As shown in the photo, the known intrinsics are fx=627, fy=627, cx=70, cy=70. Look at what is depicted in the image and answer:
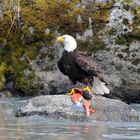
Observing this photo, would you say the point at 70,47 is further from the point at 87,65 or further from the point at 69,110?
the point at 69,110

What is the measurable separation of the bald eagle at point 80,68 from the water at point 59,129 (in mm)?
1501

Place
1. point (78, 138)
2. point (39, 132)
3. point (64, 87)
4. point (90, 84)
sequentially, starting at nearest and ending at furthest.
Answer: point (78, 138), point (39, 132), point (90, 84), point (64, 87)

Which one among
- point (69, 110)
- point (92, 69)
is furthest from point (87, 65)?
point (69, 110)

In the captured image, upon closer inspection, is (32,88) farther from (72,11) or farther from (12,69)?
(72,11)

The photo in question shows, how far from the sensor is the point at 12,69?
13859mm

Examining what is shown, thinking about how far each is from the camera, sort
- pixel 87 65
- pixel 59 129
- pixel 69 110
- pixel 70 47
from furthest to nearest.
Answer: pixel 70 47
pixel 87 65
pixel 69 110
pixel 59 129

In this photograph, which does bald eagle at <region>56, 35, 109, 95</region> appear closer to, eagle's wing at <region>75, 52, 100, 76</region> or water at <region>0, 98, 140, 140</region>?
eagle's wing at <region>75, 52, 100, 76</region>

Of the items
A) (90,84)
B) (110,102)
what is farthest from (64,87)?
(110,102)

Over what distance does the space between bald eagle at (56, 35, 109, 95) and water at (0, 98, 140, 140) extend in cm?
150

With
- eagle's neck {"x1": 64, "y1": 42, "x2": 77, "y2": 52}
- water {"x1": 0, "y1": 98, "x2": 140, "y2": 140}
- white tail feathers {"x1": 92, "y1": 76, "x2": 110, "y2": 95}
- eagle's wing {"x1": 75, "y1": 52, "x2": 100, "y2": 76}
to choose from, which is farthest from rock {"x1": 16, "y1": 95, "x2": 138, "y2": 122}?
eagle's neck {"x1": 64, "y1": 42, "x2": 77, "y2": 52}

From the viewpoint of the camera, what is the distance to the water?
8344 millimetres

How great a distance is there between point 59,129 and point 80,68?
288 centimetres

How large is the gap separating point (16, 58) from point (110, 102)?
3.49m

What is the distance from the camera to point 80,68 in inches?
470
